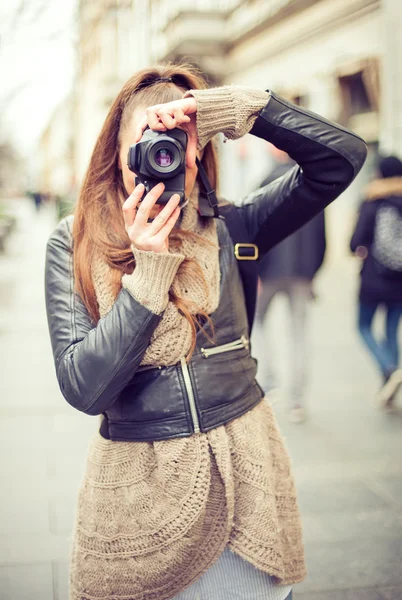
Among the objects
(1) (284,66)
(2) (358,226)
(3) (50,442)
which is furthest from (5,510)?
(1) (284,66)

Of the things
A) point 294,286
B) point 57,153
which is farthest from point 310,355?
point 57,153

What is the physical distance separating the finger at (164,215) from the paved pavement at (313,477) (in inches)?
80.4

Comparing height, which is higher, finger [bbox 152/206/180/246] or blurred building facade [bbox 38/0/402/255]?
blurred building facade [bbox 38/0/402/255]

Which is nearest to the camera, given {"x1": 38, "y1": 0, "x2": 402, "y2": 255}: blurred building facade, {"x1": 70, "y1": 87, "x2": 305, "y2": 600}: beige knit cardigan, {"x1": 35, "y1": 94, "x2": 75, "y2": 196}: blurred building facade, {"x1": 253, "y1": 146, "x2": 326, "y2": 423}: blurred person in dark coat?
{"x1": 70, "y1": 87, "x2": 305, "y2": 600}: beige knit cardigan

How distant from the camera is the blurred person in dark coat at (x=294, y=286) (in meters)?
5.24

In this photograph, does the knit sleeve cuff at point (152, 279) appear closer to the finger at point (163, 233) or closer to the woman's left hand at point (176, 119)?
the finger at point (163, 233)

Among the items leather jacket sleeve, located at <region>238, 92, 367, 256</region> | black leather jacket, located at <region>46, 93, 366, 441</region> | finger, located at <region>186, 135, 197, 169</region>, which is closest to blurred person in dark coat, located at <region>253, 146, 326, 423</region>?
leather jacket sleeve, located at <region>238, 92, 367, 256</region>

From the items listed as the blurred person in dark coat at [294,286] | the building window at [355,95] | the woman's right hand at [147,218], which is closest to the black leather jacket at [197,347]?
the woman's right hand at [147,218]

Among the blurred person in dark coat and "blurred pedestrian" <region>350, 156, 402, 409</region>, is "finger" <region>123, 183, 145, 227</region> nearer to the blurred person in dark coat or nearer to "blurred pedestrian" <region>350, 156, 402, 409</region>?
the blurred person in dark coat

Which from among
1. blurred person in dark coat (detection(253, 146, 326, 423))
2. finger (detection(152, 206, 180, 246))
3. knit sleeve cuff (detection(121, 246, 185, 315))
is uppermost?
finger (detection(152, 206, 180, 246))

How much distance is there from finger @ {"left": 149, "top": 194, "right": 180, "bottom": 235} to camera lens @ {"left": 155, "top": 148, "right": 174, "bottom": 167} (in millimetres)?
73

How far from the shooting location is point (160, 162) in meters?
1.55

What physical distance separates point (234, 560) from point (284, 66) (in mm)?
14794

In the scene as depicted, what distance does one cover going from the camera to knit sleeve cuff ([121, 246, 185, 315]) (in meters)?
1.58
